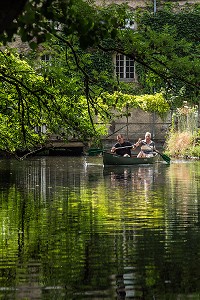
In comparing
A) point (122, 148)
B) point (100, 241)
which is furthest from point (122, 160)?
point (100, 241)

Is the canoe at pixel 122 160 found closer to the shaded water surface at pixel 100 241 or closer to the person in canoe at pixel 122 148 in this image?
the person in canoe at pixel 122 148

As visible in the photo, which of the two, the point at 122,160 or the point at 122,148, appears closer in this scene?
the point at 122,160

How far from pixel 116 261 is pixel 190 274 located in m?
1.36

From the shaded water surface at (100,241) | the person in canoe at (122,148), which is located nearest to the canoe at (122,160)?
the person in canoe at (122,148)

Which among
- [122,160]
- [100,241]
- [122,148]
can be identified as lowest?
[100,241]

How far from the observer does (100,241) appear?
12.6 meters

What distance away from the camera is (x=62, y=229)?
559 inches

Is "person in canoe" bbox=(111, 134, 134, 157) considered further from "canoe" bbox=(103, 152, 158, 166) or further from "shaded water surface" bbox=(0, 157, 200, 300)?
"shaded water surface" bbox=(0, 157, 200, 300)

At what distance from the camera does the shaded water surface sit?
8922mm

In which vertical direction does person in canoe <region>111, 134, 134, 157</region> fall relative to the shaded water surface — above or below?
above

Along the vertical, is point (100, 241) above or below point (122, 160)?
below

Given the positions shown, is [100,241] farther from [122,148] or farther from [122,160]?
[122,148]

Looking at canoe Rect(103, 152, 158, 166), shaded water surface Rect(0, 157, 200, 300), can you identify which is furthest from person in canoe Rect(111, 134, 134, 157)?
shaded water surface Rect(0, 157, 200, 300)

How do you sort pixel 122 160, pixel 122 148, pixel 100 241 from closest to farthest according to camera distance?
pixel 100 241 → pixel 122 160 → pixel 122 148
